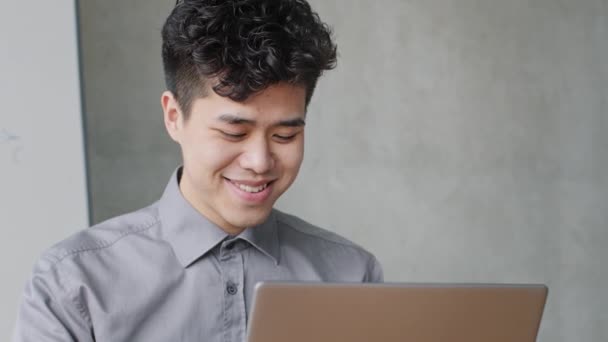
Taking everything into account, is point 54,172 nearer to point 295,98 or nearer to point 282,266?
point 282,266

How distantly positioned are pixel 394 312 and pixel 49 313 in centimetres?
61

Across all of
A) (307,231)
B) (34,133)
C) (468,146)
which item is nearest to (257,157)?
(307,231)

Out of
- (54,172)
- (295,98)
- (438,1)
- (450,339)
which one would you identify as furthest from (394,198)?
(450,339)

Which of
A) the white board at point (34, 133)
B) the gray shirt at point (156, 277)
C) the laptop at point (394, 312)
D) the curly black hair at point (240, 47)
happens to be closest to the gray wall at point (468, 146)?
the white board at point (34, 133)

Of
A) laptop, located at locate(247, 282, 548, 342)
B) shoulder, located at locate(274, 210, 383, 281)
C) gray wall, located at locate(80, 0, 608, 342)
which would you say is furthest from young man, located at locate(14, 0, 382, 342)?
gray wall, located at locate(80, 0, 608, 342)

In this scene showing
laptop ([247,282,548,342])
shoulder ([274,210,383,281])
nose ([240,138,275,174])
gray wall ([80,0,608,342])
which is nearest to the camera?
laptop ([247,282,548,342])

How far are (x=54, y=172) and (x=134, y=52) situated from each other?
0.90 m

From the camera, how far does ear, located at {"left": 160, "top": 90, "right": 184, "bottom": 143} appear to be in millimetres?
1556

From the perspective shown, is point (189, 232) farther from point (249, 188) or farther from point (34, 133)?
point (34, 133)

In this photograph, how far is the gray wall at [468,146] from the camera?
360 centimetres

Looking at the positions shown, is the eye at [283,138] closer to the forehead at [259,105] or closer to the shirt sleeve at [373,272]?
the forehead at [259,105]

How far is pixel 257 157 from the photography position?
1435mm

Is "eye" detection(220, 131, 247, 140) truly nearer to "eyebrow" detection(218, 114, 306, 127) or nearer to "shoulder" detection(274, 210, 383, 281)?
"eyebrow" detection(218, 114, 306, 127)

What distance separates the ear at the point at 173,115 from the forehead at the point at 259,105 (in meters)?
0.06
